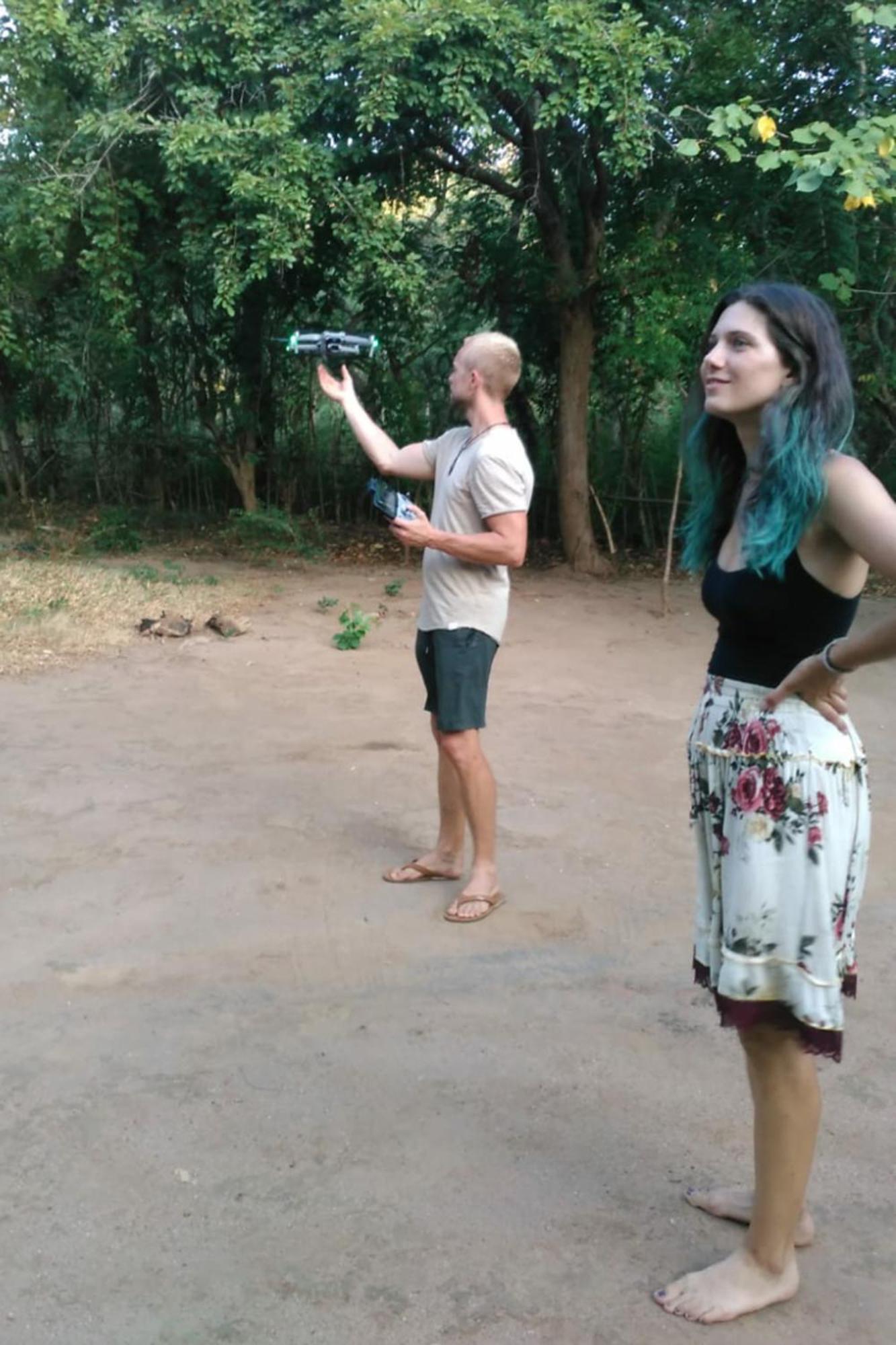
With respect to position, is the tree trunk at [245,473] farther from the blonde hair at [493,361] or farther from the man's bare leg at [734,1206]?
the man's bare leg at [734,1206]

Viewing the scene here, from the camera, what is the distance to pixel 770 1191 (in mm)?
1985

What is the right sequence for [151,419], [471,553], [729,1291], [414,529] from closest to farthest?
[729,1291] < [414,529] < [471,553] < [151,419]

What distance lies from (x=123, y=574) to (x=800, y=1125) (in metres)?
8.26

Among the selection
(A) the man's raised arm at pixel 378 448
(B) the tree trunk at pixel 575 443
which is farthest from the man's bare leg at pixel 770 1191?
(B) the tree trunk at pixel 575 443

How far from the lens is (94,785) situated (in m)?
4.74

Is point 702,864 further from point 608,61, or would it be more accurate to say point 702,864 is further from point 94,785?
point 608,61

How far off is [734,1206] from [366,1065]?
933mm

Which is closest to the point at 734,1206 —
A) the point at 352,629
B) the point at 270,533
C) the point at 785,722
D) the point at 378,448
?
the point at 785,722

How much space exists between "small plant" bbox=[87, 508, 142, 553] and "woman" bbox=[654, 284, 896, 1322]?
10199mm

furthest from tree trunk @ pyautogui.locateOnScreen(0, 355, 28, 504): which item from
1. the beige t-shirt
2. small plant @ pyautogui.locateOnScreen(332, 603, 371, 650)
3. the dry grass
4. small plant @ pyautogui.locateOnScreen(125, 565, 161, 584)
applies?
the beige t-shirt

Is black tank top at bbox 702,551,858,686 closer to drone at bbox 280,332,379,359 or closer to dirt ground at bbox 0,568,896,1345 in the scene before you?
dirt ground at bbox 0,568,896,1345

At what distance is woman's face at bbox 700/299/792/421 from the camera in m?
1.88

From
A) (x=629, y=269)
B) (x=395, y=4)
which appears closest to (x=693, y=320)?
(x=629, y=269)

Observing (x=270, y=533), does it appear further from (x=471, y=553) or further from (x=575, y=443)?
(x=471, y=553)
